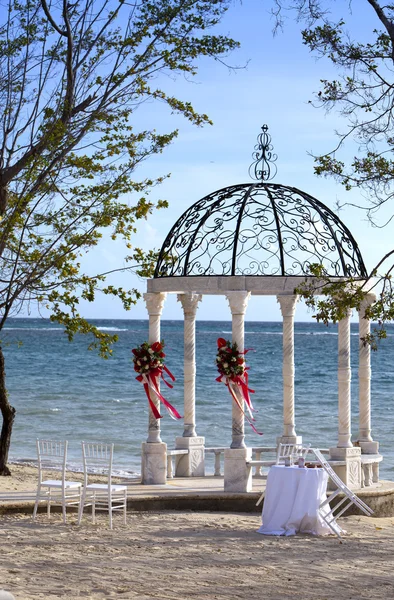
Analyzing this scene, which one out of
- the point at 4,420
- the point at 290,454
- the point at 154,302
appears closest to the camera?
the point at 290,454

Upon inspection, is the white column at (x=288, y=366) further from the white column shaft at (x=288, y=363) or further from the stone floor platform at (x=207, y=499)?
the stone floor platform at (x=207, y=499)

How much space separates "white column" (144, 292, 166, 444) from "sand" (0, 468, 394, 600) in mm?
1735

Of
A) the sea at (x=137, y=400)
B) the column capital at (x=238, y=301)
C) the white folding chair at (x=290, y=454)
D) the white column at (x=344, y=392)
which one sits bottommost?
the sea at (x=137, y=400)

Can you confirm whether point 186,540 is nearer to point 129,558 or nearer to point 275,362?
point 129,558

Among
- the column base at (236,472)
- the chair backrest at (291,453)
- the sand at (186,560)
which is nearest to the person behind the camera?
the sand at (186,560)

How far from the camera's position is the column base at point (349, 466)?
13.4 meters

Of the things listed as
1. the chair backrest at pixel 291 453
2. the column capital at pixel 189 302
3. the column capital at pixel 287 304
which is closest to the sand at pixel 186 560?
the chair backrest at pixel 291 453

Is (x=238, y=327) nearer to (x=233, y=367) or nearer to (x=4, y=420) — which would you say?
(x=233, y=367)

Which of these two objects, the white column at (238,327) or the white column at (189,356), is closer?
the white column at (238,327)

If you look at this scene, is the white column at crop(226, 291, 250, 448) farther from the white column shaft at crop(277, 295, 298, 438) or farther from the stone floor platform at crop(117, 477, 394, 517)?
the white column shaft at crop(277, 295, 298, 438)

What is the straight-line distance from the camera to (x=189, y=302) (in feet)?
50.0

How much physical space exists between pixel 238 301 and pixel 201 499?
2.61 meters

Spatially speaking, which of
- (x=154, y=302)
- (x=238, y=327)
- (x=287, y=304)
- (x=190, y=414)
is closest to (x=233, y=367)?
(x=238, y=327)

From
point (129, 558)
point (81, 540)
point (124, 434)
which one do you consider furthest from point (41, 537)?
point (124, 434)
